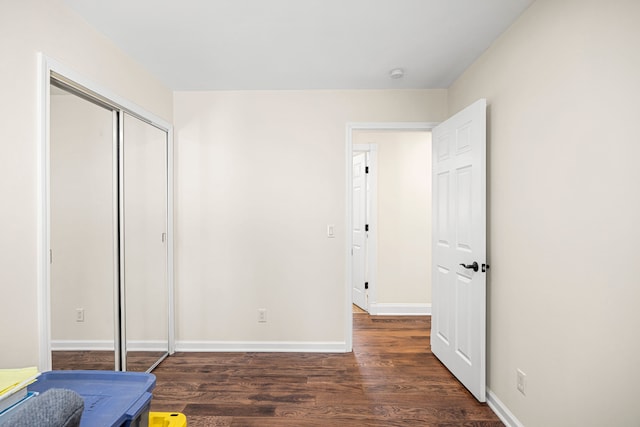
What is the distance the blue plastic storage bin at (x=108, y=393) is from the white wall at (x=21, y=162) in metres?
0.38

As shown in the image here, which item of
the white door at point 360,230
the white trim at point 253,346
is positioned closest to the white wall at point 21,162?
the white trim at point 253,346

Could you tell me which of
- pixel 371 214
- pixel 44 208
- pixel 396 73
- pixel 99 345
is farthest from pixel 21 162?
pixel 371 214

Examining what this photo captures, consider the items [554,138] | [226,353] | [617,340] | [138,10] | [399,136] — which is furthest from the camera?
[399,136]

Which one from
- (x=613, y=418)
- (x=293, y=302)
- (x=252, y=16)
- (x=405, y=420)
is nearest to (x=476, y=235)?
(x=613, y=418)

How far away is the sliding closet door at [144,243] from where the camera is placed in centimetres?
226

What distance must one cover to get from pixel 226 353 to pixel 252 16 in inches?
107

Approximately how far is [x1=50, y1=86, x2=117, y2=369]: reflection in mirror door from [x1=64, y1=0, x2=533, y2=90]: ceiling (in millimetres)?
603

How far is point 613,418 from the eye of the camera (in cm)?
124

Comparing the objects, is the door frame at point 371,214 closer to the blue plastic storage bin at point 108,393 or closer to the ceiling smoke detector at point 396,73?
the ceiling smoke detector at point 396,73

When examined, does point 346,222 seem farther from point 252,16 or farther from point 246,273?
point 252,16

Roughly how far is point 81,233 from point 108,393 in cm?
109

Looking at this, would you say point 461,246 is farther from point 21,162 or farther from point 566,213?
point 21,162

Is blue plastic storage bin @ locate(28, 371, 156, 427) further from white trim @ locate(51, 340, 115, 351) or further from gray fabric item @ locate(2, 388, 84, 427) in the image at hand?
white trim @ locate(51, 340, 115, 351)

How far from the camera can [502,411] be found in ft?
6.39
